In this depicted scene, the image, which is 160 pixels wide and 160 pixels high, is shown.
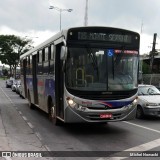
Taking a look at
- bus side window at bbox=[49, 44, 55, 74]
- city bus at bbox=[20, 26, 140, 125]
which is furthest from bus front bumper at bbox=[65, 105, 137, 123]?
bus side window at bbox=[49, 44, 55, 74]

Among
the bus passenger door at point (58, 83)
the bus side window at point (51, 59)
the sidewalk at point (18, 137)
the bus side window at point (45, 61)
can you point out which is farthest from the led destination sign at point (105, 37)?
the sidewalk at point (18, 137)

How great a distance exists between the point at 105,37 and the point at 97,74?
1.25m

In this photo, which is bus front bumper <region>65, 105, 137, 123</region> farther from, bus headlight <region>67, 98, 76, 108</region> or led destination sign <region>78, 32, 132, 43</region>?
led destination sign <region>78, 32, 132, 43</region>

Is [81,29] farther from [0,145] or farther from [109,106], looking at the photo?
[0,145]

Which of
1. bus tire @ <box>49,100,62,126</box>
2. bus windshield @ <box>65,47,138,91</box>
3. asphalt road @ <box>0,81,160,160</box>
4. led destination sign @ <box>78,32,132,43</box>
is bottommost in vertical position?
asphalt road @ <box>0,81,160,160</box>

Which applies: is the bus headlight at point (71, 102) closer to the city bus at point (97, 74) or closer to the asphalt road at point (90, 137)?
the city bus at point (97, 74)

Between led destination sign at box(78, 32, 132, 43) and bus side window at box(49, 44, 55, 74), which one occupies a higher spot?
A: led destination sign at box(78, 32, 132, 43)

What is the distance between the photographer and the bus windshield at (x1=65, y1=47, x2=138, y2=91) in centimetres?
1109

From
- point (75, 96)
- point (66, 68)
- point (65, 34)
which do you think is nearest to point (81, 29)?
point (65, 34)

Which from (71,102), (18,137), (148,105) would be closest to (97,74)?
(71,102)

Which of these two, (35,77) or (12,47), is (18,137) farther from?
(12,47)

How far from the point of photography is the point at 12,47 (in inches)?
3649

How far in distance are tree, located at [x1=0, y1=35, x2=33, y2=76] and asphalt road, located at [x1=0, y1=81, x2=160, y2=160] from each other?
256 ft

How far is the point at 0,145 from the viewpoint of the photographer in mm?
9398
